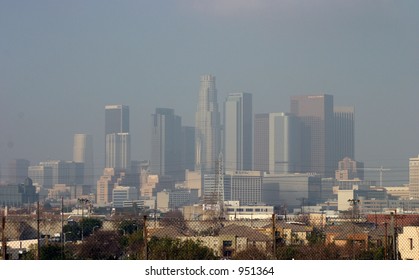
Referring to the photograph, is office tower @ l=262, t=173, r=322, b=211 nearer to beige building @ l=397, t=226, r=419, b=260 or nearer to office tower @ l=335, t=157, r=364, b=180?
office tower @ l=335, t=157, r=364, b=180

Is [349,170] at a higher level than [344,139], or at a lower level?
lower

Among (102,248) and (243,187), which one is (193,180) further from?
(102,248)

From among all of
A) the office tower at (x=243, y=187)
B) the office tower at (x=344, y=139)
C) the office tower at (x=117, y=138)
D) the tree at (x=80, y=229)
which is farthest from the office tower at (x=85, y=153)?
the tree at (x=80, y=229)

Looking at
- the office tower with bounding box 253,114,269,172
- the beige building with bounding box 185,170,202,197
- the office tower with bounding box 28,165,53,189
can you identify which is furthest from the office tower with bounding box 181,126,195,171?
the office tower with bounding box 28,165,53,189

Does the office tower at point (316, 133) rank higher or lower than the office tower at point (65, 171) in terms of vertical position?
higher

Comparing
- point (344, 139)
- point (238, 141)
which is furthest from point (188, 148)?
point (344, 139)

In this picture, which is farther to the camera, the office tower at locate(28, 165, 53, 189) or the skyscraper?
the skyscraper

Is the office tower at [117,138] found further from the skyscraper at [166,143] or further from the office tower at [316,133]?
the office tower at [316,133]
